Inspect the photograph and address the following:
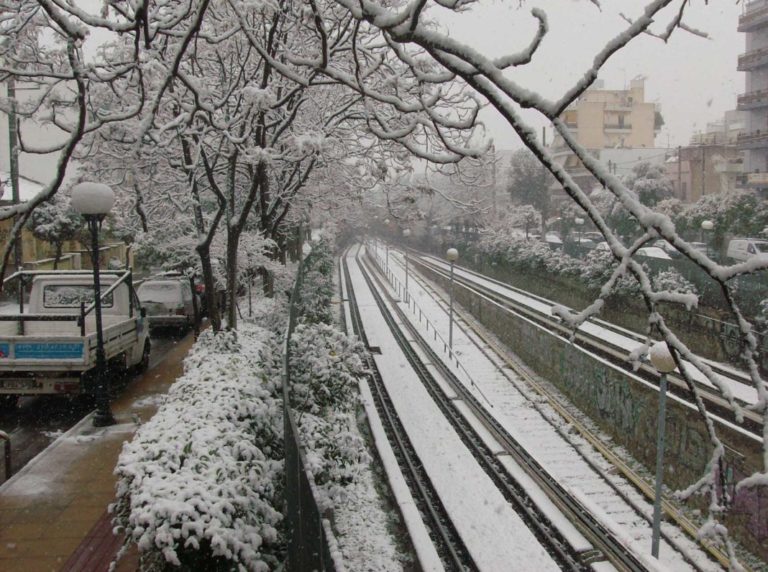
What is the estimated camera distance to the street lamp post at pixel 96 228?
9.72m

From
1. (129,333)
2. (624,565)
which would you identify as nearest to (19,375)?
(129,333)

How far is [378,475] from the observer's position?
14.1 m

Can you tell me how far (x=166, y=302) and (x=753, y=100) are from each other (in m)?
32.8

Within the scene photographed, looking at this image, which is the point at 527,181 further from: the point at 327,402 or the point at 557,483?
the point at 327,402

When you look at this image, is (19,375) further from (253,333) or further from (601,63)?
(601,63)

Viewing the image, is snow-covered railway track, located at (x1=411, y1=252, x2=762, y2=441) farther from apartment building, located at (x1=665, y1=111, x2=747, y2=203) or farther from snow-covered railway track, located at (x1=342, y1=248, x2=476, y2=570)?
apartment building, located at (x1=665, y1=111, x2=747, y2=203)

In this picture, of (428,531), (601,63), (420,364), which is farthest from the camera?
(420,364)

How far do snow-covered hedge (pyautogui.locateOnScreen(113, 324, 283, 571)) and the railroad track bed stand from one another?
22.4ft

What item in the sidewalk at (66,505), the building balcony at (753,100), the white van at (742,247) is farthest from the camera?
the building balcony at (753,100)

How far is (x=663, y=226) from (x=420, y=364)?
23030 millimetres

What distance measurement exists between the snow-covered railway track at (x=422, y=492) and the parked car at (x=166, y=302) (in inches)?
246

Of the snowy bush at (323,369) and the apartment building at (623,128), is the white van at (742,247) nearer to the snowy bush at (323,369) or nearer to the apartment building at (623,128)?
the snowy bush at (323,369)

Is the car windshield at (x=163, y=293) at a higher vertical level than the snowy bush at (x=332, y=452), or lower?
higher

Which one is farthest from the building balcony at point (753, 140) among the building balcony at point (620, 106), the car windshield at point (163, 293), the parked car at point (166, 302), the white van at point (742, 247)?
the car windshield at point (163, 293)
